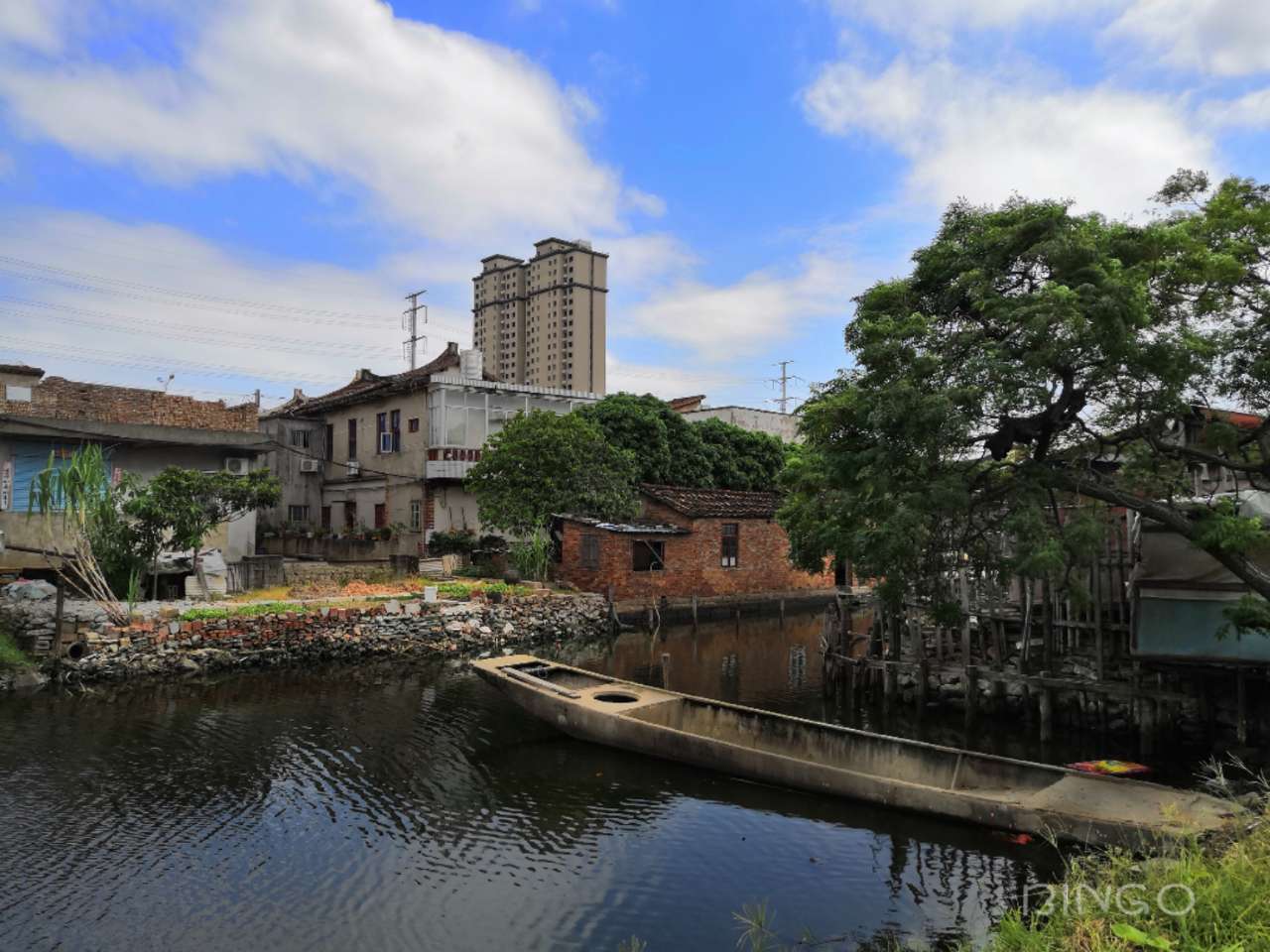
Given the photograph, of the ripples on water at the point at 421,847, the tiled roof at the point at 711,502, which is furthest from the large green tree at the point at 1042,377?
the tiled roof at the point at 711,502

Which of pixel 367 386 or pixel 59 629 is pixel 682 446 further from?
pixel 59 629

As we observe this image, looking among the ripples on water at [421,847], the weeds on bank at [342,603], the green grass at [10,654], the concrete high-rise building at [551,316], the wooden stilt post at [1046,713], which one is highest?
the concrete high-rise building at [551,316]

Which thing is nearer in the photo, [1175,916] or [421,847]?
[1175,916]

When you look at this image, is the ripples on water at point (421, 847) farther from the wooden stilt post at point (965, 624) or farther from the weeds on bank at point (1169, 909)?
the wooden stilt post at point (965, 624)

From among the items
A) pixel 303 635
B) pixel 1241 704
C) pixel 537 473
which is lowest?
pixel 303 635

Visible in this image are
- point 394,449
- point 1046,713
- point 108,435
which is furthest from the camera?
point 394,449

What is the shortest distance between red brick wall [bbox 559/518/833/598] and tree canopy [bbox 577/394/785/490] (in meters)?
2.84

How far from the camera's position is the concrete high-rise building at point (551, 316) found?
222ft

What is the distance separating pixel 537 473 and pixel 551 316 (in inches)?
1712

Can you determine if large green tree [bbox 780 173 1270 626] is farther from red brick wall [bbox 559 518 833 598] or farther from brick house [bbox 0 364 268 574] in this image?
brick house [bbox 0 364 268 574]

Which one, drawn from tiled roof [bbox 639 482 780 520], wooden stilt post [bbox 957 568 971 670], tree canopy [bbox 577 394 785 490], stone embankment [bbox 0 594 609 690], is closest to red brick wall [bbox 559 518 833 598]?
tiled roof [bbox 639 482 780 520]

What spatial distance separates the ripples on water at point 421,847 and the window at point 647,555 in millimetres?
14695

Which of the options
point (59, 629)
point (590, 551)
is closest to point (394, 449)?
point (590, 551)

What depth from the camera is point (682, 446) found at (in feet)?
113
